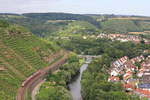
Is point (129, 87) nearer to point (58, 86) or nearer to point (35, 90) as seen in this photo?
point (58, 86)

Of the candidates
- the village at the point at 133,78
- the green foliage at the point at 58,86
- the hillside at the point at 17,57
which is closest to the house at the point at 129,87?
the village at the point at 133,78

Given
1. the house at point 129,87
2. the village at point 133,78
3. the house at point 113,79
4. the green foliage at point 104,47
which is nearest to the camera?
the village at point 133,78

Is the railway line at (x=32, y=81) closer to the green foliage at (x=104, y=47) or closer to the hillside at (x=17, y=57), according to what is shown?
the hillside at (x=17, y=57)

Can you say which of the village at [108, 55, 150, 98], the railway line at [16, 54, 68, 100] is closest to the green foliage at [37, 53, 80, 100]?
the railway line at [16, 54, 68, 100]

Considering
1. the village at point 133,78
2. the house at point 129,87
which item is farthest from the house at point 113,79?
the house at point 129,87

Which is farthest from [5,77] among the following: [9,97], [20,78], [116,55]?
[116,55]

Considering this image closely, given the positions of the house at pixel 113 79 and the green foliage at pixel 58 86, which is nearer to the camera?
the green foliage at pixel 58 86

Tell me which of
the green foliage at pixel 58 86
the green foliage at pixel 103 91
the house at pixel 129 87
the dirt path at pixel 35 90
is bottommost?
the dirt path at pixel 35 90

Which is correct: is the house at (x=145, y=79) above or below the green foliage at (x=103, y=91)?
below

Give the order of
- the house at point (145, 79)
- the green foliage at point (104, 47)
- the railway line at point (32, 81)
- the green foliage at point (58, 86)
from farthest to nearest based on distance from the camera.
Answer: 1. the green foliage at point (104, 47)
2. the house at point (145, 79)
3. the railway line at point (32, 81)
4. the green foliage at point (58, 86)
